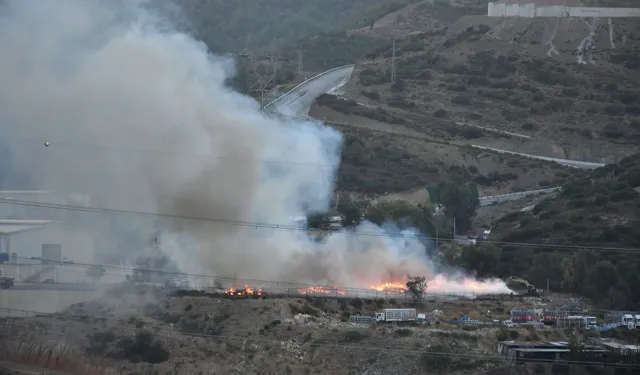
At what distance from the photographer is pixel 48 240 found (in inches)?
2431

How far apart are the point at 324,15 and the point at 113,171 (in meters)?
137

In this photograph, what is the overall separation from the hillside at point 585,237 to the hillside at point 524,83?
52.5ft

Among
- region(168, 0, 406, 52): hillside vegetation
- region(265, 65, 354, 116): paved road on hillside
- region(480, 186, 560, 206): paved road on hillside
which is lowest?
region(480, 186, 560, 206): paved road on hillside

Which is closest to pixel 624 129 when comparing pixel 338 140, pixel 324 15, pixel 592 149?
pixel 592 149

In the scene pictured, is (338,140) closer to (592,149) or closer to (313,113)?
(313,113)

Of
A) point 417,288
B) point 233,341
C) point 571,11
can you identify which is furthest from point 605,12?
point 233,341

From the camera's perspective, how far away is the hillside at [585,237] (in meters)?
61.4

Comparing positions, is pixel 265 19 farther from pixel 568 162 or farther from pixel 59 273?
pixel 59 273

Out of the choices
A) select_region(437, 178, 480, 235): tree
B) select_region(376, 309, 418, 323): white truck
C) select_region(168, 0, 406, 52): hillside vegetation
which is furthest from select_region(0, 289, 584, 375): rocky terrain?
select_region(168, 0, 406, 52): hillside vegetation

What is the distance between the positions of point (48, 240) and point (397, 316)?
59.6 feet

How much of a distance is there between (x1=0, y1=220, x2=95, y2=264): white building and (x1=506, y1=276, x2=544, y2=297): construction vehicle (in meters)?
20.6

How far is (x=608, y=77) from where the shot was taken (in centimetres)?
11650

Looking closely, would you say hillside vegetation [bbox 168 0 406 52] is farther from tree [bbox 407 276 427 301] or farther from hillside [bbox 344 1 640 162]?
tree [bbox 407 276 427 301]

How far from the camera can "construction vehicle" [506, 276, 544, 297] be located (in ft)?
202
